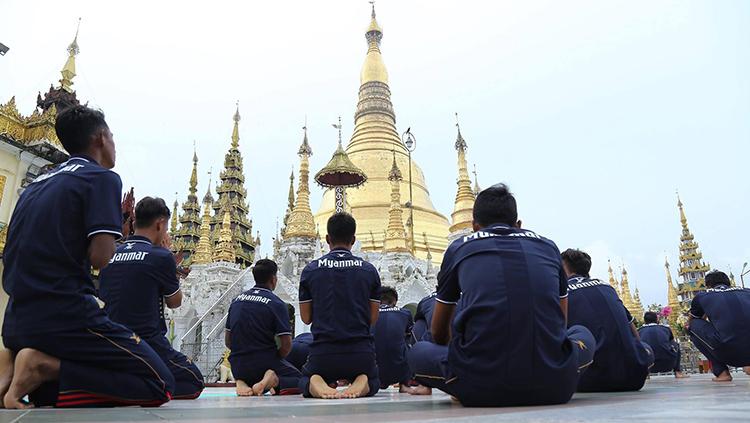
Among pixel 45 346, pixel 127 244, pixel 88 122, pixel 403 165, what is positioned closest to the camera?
pixel 45 346

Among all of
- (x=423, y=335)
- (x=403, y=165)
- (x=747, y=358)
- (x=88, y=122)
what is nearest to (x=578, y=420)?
(x=88, y=122)

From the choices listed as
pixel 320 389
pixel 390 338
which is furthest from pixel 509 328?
pixel 390 338

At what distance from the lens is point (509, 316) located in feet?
8.56

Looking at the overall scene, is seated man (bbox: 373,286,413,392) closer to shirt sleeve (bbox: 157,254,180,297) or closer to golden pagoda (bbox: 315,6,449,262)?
shirt sleeve (bbox: 157,254,180,297)

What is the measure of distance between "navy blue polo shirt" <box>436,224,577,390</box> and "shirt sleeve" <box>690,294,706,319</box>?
3.82m

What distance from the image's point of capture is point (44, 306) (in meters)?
2.54

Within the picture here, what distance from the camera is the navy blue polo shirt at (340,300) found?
4.18m

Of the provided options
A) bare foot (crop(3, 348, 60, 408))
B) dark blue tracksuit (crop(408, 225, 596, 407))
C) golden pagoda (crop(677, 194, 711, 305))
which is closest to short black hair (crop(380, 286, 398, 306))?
dark blue tracksuit (crop(408, 225, 596, 407))

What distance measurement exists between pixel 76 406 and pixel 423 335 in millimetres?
3634

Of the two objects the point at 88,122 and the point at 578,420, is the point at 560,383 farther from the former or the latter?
the point at 88,122

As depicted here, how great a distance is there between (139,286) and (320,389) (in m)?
1.60

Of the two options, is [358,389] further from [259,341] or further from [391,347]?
[391,347]

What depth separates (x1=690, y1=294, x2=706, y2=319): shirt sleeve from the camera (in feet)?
18.7

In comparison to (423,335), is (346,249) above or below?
above
